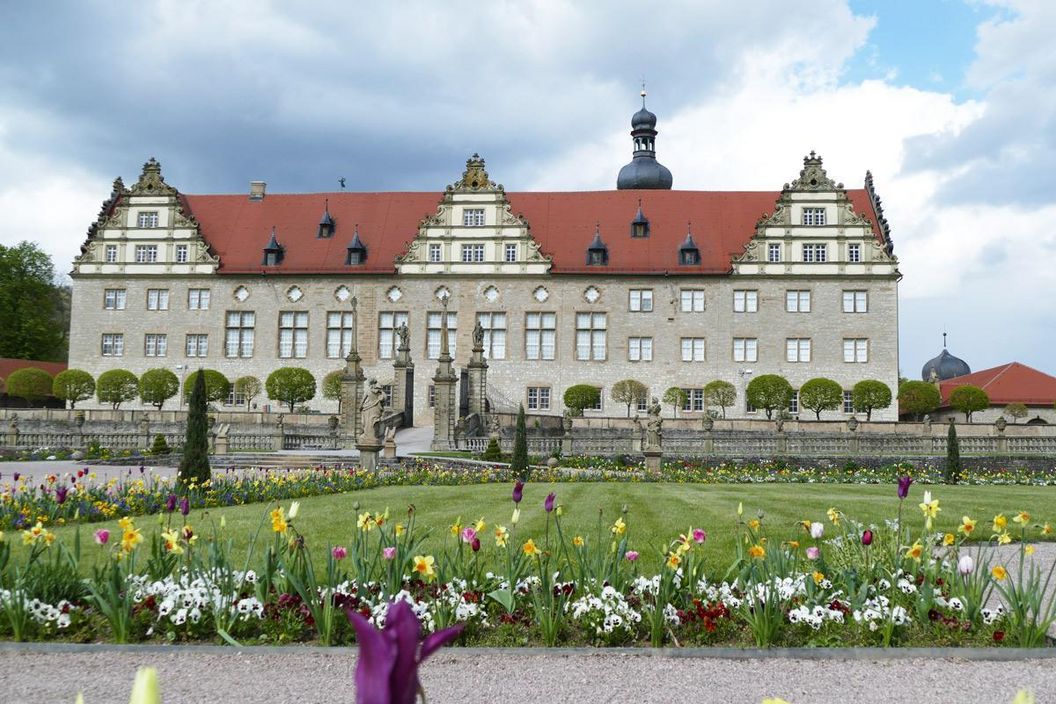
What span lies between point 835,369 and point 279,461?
29.4 meters

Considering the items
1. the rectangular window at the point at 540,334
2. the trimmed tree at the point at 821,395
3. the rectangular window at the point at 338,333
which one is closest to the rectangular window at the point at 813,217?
the trimmed tree at the point at 821,395

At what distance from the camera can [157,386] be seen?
42.9 meters

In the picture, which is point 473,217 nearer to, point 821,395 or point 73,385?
point 821,395

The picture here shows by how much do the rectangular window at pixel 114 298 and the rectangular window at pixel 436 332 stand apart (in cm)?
1690

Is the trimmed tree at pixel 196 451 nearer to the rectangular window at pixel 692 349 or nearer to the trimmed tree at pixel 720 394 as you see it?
the trimmed tree at pixel 720 394

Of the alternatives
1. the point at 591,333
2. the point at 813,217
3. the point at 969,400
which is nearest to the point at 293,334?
the point at 591,333

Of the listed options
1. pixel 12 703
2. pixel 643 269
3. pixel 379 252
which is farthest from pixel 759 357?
pixel 12 703

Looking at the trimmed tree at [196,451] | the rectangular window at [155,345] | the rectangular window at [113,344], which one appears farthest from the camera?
the rectangular window at [113,344]

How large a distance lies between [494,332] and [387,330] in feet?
18.7

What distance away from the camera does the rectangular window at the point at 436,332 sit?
1789 inches

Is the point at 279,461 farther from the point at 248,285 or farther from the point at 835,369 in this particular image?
the point at 835,369

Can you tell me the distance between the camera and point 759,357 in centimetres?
4422

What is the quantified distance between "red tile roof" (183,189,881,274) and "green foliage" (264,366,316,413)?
6190 mm

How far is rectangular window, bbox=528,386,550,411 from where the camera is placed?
44.9 meters
